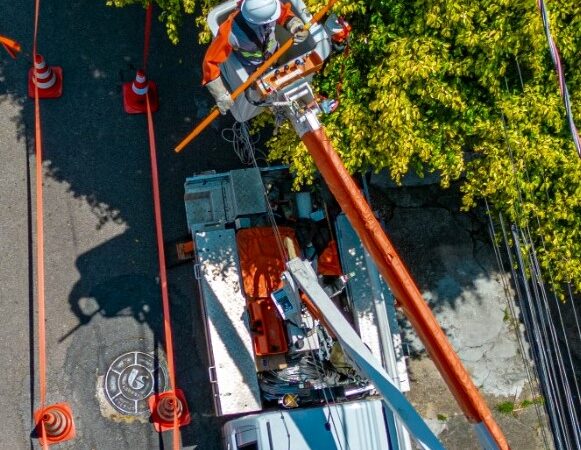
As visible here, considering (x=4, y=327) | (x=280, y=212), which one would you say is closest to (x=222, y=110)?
(x=280, y=212)

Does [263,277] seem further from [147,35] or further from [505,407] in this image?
[505,407]

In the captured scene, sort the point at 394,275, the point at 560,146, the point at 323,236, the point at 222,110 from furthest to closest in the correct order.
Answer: the point at 323,236 → the point at 560,146 → the point at 222,110 → the point at 394,275

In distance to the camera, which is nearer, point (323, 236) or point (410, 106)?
point (410, 106)

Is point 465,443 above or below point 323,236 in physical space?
below

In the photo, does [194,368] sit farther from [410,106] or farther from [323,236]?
[410,106]

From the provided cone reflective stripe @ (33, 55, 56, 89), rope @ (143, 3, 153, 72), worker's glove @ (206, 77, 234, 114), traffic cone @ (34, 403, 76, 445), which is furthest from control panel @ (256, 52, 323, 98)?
traffic cone @ (34, 403, 76, 445)

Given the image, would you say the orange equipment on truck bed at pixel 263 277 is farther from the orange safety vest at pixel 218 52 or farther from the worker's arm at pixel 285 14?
the worker's arm at pixel 285 14

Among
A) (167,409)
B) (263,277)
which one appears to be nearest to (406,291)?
(263,277)
